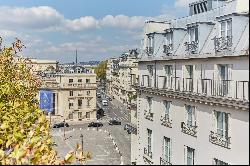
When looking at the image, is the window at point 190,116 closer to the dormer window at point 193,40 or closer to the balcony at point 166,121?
the balcony at point 166,121

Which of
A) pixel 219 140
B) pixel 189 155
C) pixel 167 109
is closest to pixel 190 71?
pixel 167 109

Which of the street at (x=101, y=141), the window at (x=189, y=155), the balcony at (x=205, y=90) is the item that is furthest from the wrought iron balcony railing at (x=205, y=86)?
the street at (x=101, y=141)

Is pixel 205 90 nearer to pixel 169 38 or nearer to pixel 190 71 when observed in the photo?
pixel 190 71

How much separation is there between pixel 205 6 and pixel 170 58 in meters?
6.74

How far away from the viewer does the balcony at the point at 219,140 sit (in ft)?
80.5

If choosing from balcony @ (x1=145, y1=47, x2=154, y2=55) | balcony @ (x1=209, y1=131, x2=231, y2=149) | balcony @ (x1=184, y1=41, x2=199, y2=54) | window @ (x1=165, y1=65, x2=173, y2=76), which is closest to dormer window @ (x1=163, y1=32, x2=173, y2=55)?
window @ (x1=165, y1=65, x2=173, y2=76)

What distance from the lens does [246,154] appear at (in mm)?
22859

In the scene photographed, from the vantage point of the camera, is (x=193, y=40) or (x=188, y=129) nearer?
(x=188, y=129)

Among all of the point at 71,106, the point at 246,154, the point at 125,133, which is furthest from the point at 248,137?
the point at 71,106

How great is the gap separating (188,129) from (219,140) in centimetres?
441

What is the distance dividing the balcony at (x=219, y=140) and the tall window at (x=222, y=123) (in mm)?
181

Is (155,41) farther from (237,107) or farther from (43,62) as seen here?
(43,62)

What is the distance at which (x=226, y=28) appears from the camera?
25.8m

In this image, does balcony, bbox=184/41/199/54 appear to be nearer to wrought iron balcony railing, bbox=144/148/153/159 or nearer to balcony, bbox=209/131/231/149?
balcony, bbox=209/131/231/149
